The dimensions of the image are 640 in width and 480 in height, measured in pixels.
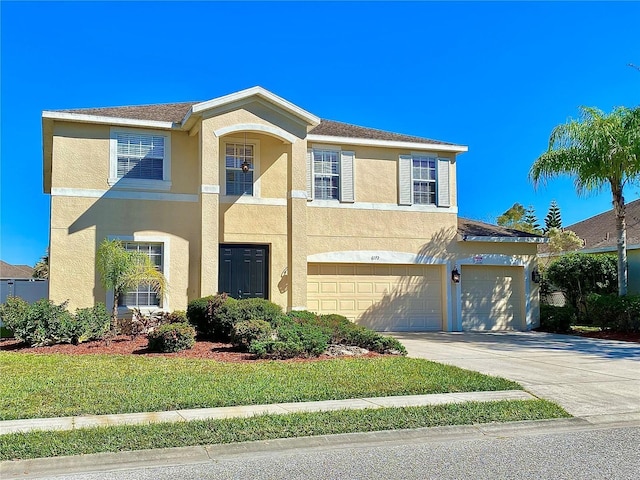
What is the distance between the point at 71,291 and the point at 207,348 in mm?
5409

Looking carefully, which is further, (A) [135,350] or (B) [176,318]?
(B) [176,318]

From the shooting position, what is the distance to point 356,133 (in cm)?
2008

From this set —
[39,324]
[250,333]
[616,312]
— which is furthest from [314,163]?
[616,312]

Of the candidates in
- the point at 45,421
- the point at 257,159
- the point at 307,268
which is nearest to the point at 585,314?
the point at 307,268

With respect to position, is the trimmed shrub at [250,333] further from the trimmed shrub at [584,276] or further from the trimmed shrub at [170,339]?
the trimmed shrub at [584,276]

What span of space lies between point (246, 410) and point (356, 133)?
44.3ft

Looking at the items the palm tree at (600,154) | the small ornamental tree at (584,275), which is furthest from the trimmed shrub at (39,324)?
the small ornamental tree at (584,275)

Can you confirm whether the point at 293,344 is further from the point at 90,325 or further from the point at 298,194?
the point at 298,194

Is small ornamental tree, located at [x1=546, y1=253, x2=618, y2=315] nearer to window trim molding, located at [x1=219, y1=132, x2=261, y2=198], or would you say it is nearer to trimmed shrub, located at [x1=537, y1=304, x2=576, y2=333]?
trimmed shrub, located at [x1=537, y1=304, x2=576, y2=333]

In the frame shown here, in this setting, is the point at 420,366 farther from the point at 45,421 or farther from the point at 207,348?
the point at 45,421

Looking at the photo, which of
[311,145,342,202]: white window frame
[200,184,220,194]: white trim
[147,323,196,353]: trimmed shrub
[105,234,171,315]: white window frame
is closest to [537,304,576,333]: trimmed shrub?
[311,145,342,202]: white window frame

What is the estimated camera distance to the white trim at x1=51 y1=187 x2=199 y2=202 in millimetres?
16547

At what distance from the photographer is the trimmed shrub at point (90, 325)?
1355cm

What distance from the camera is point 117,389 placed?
9031 mm
